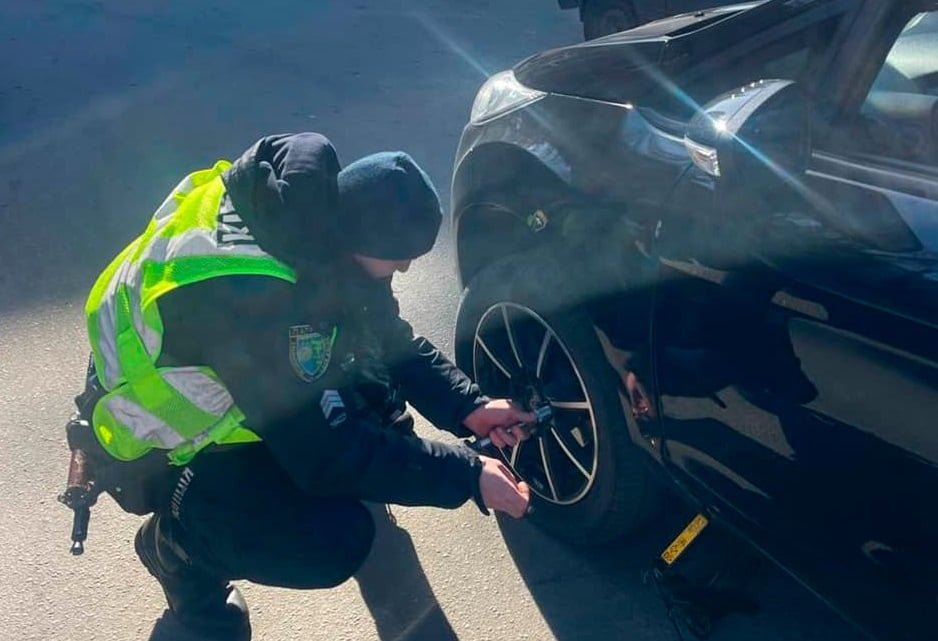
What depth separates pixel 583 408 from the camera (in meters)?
2.56

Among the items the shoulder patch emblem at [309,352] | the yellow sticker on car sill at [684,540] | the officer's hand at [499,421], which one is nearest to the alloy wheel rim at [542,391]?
the officer's hand at [499,421]

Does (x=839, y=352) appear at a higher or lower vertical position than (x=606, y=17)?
higher

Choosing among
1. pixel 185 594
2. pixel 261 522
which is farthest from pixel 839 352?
pixel 185 594

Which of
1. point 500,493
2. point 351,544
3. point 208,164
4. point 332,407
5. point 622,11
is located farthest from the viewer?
point 622,11

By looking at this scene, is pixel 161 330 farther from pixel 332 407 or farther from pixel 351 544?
pixel 351 544

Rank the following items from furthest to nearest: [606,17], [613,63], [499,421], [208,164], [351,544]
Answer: [606,17] → [208,164] → [613,63] → [499,421] → [351,544]

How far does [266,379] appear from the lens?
6.70 feet

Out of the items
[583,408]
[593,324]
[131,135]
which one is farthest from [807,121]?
[131,135]

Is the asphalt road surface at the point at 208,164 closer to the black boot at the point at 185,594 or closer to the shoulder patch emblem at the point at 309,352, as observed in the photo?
the black boot at the point at 185,594

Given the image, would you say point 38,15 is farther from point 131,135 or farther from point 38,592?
point 38,592

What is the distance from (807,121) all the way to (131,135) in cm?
500

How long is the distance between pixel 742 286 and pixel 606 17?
5.82 meters

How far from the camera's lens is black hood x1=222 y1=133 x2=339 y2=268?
6.49 feet

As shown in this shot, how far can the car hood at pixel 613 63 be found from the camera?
8.32 ft
